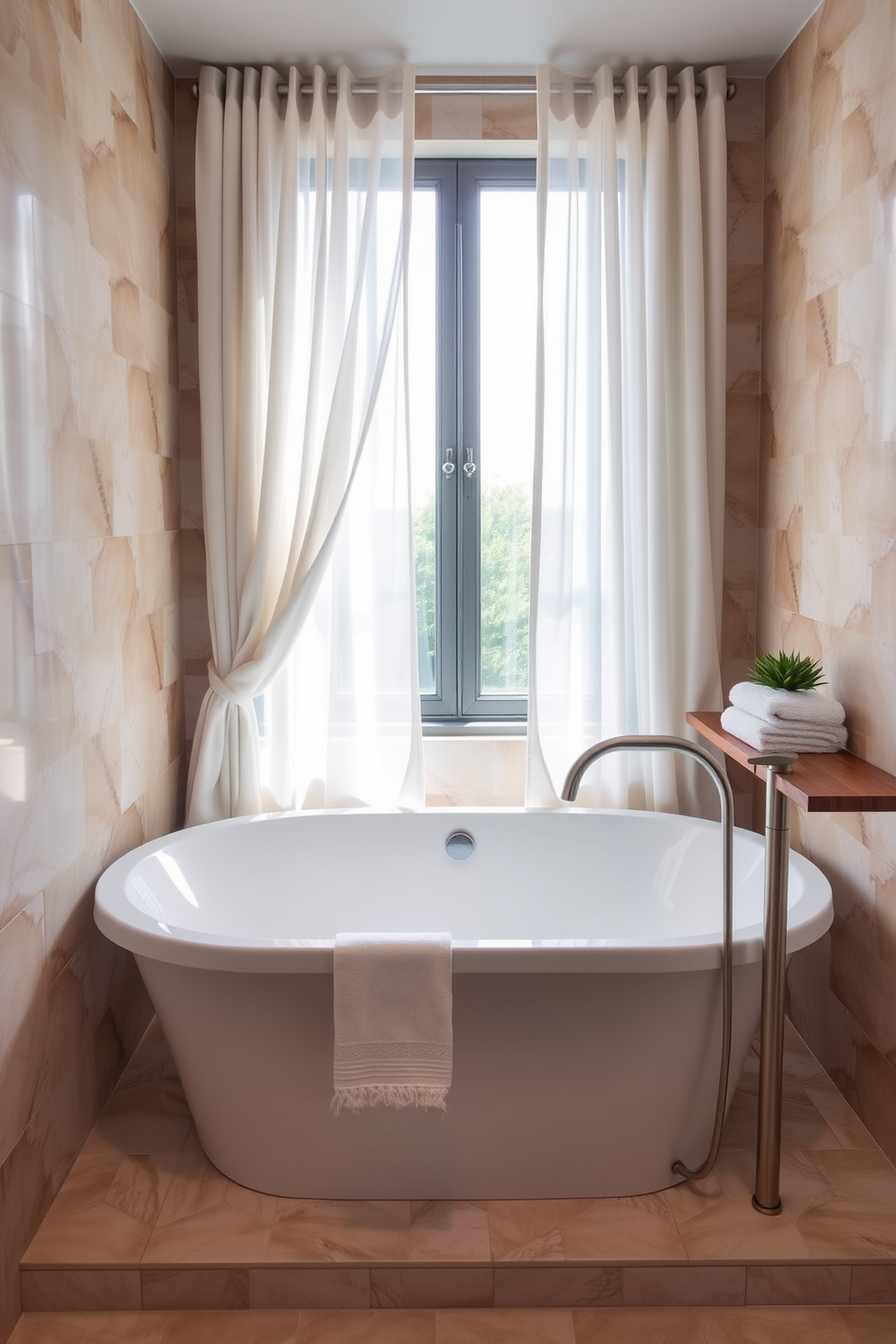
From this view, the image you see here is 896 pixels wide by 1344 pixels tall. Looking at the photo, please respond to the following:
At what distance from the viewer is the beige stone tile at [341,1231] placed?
1.89 metres

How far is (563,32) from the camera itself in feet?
8.82

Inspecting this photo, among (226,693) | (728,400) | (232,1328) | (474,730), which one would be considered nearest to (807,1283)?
(232,1328)

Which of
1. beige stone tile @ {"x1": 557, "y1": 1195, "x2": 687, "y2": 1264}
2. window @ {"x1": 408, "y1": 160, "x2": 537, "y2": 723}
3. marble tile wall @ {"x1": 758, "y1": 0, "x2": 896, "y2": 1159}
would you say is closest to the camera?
beige stone tile @ {"x1": 557, "y1": 1195, "x2": 687, "y2": 1264}

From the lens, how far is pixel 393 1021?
1873 millimetres

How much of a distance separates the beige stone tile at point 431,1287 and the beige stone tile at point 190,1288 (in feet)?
0.79

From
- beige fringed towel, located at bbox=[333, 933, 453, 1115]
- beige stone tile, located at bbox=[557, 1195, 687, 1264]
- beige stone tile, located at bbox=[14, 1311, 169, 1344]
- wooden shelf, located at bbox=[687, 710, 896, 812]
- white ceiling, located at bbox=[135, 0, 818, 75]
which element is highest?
white ceiling, located at bbox=[135, 0, 818, 75]

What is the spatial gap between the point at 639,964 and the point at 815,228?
6.12 feet

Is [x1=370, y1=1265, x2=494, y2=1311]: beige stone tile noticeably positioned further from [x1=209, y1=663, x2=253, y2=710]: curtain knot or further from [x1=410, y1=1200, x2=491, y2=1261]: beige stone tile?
[x1=209, y1=663, x2=253, y2=710]: curtain knot

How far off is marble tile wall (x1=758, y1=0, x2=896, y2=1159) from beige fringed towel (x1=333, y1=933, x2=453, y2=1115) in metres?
1.00

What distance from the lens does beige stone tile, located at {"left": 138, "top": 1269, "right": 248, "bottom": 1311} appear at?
1858 millimetres

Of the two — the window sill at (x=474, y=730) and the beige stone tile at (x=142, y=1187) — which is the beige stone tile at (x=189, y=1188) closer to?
the beige stone tile at (x=142, y=1187)

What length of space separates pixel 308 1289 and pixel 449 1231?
0.89 ft

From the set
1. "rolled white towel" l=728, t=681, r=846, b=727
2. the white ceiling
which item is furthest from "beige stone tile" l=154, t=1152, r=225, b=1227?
the white ceiling

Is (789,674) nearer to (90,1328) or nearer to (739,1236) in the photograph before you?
(739,1236)
